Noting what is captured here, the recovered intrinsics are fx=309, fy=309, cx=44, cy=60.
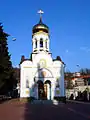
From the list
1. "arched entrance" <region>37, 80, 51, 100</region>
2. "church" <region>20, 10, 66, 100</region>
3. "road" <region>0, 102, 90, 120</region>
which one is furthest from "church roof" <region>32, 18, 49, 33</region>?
"road" <region>0, 102, 90, 120</region>

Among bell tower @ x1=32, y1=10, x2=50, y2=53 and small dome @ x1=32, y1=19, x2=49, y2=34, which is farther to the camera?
small dome @ x1=32, y1=19, x2=49, y2=34

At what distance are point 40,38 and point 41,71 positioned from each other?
739cm

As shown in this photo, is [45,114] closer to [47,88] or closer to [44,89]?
[44,89]

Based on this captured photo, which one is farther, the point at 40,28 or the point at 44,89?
the point at 40,28

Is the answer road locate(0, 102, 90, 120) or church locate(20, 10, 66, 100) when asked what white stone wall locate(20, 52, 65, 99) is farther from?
road locate(0, 102, 90, 120)

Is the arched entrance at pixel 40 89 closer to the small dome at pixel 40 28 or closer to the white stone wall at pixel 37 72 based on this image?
the white stone wall at pixel 37 72

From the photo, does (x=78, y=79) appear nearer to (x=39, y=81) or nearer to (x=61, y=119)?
(x=39, y=81)

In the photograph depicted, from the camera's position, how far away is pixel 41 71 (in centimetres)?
6431

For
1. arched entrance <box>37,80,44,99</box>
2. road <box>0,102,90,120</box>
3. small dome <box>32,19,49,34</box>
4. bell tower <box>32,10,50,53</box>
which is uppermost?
small dome <box>32,19,49,34</box>

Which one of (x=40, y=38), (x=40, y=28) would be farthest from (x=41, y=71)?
(x=40, y=28)

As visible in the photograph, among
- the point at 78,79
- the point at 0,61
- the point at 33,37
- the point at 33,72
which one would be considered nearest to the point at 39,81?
the point at 33,72

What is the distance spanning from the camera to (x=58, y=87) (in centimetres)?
6319

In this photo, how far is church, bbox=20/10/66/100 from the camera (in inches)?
2463

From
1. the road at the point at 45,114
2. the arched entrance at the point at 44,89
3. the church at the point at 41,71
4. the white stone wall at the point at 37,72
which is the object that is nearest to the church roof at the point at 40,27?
the church at the point at 41,71
